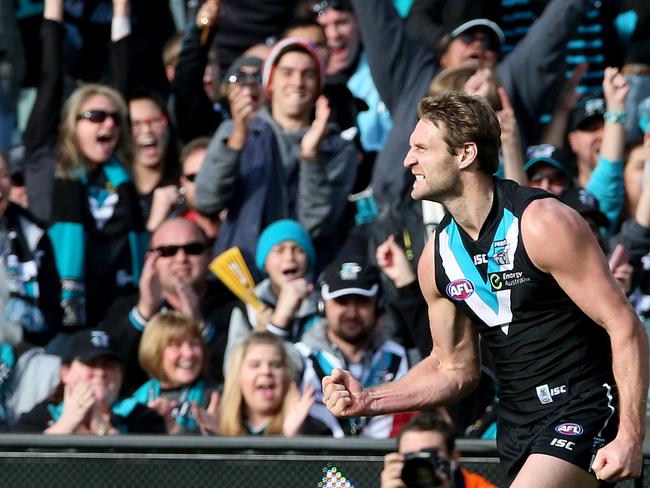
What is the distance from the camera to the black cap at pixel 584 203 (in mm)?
6914

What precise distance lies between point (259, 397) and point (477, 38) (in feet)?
8.52

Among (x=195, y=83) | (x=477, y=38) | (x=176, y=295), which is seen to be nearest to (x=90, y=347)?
(x=176, y=295)

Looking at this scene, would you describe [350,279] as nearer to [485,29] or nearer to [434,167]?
[485,29]

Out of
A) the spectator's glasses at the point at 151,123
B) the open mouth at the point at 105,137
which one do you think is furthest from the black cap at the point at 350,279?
the spectator's glasses at the point at 151,123

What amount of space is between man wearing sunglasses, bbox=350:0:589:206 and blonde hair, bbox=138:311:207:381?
1.32m

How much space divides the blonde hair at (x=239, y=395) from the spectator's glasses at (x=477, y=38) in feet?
7.26

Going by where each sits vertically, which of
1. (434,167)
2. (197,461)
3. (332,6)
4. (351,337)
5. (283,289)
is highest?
(332,6)

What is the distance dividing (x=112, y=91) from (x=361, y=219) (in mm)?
1712

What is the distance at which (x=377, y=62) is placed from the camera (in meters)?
7.84

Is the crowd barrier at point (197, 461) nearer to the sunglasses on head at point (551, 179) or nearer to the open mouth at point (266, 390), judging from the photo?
the open mouth at point (266, 390)

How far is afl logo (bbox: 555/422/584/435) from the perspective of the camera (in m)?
4.58

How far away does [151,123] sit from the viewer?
859 cm

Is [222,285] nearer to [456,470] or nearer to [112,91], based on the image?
[112,91]

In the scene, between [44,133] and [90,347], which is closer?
[90,347]
